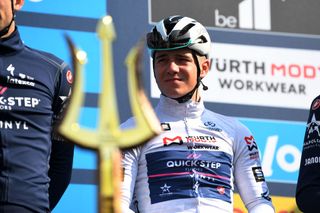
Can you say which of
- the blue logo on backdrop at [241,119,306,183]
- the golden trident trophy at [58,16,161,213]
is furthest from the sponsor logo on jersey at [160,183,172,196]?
the golden trident trophy at [58,16,161,213]

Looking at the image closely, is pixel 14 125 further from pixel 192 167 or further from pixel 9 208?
pixel 192 167

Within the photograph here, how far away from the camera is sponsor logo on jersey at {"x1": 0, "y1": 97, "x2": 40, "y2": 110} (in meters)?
2.70

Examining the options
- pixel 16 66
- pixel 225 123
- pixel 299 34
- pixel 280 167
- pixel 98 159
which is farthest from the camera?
pixel 299 34

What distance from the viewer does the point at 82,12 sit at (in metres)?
4.42

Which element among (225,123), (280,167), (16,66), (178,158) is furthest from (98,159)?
(280,167)

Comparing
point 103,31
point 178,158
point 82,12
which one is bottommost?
point 178,158

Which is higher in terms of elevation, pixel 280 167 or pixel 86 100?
pixel 86 100

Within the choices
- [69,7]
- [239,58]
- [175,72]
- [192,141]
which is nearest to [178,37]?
[175,72]

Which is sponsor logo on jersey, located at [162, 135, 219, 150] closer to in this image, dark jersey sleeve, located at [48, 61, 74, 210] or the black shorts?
dark jersey sleeve, located at [48, 61, 74, 210]

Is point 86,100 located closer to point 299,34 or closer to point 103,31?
point 299,34

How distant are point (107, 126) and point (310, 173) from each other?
7.23ft

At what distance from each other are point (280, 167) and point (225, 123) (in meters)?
1.18

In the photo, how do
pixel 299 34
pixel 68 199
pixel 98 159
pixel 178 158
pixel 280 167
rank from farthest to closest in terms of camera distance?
pixel 299 34 → pixel 280 167 → pixel 68 199 → pixel 178 158 → pixel 98 159

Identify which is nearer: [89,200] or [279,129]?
[89,200]
